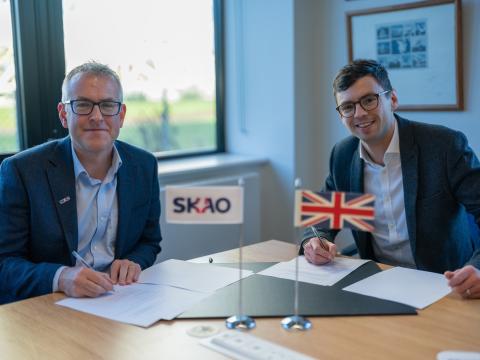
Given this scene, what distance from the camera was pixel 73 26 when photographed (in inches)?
120

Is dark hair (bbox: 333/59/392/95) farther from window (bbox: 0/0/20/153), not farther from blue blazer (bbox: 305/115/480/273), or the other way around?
window (bbox: 0/0/20/153)

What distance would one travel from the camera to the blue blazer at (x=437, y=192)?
6.82 feet

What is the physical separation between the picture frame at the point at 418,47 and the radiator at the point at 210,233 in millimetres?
1047

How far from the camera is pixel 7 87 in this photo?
9.37 feet

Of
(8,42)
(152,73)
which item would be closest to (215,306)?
(8,42)

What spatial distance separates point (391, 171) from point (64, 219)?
1.21 metres

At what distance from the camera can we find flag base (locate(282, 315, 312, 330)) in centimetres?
141

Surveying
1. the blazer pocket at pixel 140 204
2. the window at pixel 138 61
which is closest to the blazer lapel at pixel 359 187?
the blazer pocket at pixel 140 204

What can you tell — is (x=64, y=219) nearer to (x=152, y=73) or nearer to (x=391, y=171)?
(x=391, y=171)

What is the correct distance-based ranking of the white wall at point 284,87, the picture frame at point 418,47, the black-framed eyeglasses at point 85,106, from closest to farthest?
the black-framed eyeglasses at point 85,106, the picture frame at point 418,47, the white wall at point 284,87

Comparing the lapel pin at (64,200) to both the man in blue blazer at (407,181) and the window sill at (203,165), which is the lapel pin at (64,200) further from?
the window sill at (203,165)

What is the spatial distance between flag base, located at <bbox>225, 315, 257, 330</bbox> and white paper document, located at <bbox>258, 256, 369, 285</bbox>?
1.17 feet

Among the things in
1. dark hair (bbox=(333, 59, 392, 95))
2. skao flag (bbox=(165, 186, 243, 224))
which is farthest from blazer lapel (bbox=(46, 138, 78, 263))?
dark hair (bbox=(333, 59, 392, 95))

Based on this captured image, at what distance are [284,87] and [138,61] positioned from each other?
0.90 m
